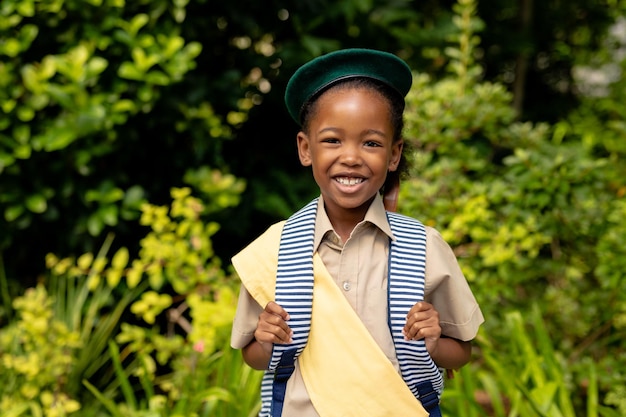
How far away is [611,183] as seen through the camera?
132 inches

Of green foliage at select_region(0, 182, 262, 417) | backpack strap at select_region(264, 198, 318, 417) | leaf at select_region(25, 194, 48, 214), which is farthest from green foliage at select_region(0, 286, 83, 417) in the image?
backpack strap at select_region(264, 198, 318, 417)

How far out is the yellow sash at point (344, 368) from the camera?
1.62 m

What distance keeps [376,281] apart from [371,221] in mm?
147

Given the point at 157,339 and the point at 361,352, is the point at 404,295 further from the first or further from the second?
the point at 157,339

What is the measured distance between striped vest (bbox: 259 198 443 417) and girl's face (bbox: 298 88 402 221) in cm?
13

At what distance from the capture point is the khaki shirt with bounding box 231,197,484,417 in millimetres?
1663

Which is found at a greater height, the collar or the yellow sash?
the collar

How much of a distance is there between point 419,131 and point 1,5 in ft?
6.32

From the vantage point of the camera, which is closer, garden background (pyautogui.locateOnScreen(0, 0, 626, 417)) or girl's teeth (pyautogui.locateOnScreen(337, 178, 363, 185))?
girl's teeth (pyautogui.locateOnScreen(337, 178, 363, 185))

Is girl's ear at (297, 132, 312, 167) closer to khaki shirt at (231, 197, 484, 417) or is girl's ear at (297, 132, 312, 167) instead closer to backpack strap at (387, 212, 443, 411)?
khaki shirt at (231, 197, 484, 417)

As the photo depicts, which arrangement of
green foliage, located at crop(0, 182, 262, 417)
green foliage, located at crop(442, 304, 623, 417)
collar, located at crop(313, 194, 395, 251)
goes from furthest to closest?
green foliage, located at crop(0, 182, 262, 417)
green foliage, located at crop(442, 304, 623, 417)
collar, located at crop(313, 194, 395, 251)

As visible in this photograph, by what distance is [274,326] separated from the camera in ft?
5.32

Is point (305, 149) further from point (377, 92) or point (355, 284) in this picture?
point (355, 284)

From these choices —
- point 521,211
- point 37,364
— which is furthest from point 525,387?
point 37,364
